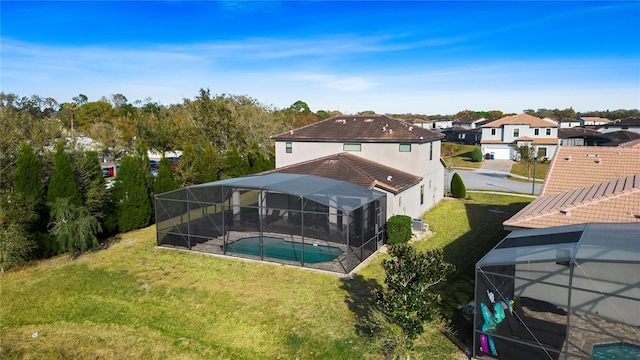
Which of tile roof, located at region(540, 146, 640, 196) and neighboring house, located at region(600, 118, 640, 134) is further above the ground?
neighboring house, located at region(600, 118, 640, 134)

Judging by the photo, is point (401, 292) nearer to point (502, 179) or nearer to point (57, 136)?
point (57, 136)

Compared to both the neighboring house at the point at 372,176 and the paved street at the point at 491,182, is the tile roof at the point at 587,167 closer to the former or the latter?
the neighboring house at the point at 372,176

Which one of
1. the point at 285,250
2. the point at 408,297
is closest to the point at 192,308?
the point at 285,250

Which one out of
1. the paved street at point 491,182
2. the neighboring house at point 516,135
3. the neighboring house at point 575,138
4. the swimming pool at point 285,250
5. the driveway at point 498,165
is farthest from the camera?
the neighboring house at point 575,138

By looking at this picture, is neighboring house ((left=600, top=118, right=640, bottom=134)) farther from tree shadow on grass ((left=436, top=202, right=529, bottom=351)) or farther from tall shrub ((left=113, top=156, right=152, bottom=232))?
tall shrub ((left=113, top=156, right=152, bottom=232))

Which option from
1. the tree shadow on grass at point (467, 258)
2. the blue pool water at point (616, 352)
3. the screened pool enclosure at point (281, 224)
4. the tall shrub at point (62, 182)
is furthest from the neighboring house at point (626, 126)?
the tall shrub at point (62, 182)

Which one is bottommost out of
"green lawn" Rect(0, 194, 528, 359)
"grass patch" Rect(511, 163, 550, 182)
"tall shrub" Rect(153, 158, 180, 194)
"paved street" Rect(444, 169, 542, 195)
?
"green lawn" Rect(0, 194, 528, 359)

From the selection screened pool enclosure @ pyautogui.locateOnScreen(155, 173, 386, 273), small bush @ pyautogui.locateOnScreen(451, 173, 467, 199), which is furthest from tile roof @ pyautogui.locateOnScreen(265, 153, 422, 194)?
small bush @ pyautogui.locateOnScreen(451, 173, 467, 199)
